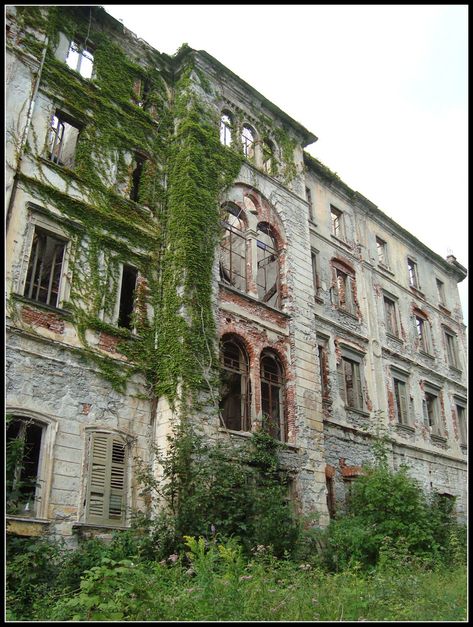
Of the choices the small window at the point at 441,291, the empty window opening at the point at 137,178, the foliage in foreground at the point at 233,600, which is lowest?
the foliage in foreground at the point at 233,600

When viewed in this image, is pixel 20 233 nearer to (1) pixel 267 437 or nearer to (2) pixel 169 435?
(2) pixel 169 435

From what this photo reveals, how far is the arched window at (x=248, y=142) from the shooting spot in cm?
1752

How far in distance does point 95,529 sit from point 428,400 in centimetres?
1591

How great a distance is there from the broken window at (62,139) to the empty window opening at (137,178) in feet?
5.45

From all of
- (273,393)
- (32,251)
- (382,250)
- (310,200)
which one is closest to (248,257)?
(273,393)

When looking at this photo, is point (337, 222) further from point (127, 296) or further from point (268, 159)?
point (127, 296)

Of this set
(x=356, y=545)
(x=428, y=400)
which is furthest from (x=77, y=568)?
(x=428, y=400)

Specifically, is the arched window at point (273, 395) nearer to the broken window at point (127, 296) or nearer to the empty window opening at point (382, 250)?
the broken window at point (127, 296)

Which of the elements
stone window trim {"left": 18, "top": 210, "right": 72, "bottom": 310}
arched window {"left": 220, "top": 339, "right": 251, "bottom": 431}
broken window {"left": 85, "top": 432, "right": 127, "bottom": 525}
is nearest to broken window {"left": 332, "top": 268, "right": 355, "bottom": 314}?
arched window {"left": 220, "top": 339, "right": 251, "bottom": 431}

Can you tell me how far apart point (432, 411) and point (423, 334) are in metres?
3.29

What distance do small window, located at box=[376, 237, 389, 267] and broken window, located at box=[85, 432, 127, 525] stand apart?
1501 cm

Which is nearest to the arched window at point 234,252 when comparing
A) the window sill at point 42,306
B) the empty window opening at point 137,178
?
the empty window opening at point 137,178

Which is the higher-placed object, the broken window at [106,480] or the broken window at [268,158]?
the broken window at [268,158]

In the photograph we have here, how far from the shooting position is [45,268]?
12625mm
